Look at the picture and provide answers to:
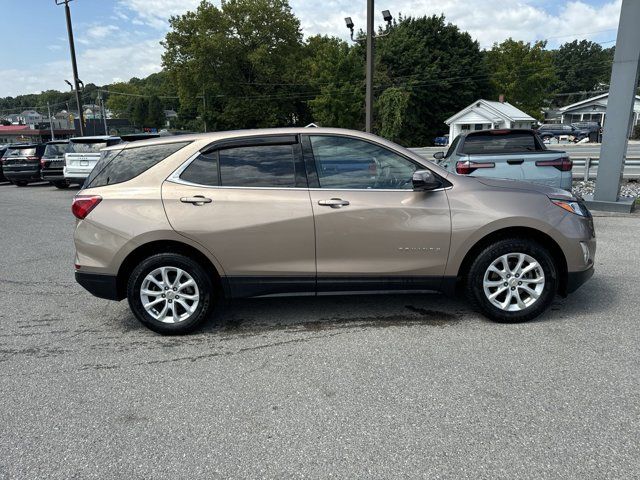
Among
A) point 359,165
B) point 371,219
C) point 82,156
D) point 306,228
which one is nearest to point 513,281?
point 371,219

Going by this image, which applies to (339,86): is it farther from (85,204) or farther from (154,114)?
(154,114)

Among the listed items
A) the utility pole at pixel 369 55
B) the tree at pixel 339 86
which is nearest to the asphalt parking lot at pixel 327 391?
the utility pole at pixel 369 55

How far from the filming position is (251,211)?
3.95m

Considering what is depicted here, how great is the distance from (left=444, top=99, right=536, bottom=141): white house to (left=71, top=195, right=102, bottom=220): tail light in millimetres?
43755

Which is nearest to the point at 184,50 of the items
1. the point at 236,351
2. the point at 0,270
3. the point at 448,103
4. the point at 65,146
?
the point at 448,103

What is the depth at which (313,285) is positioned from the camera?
409 centimetres

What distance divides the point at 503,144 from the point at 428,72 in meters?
49.8

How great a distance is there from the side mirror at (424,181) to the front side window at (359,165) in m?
0.11

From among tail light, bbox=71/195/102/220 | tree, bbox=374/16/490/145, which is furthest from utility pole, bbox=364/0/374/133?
tree, bbox=374/16/490/145

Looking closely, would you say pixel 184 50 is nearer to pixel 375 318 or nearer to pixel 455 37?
pixel 455 37

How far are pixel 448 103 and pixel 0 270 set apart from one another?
181ft

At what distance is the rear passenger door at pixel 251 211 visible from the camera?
3.95 meters

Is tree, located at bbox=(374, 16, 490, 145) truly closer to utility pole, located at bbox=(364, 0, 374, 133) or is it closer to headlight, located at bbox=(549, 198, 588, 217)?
utility pole, located at bbox=(364, 0, 374, 133)

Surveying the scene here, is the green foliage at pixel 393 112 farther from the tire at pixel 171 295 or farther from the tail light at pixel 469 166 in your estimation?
the tire at pixel 171 295
